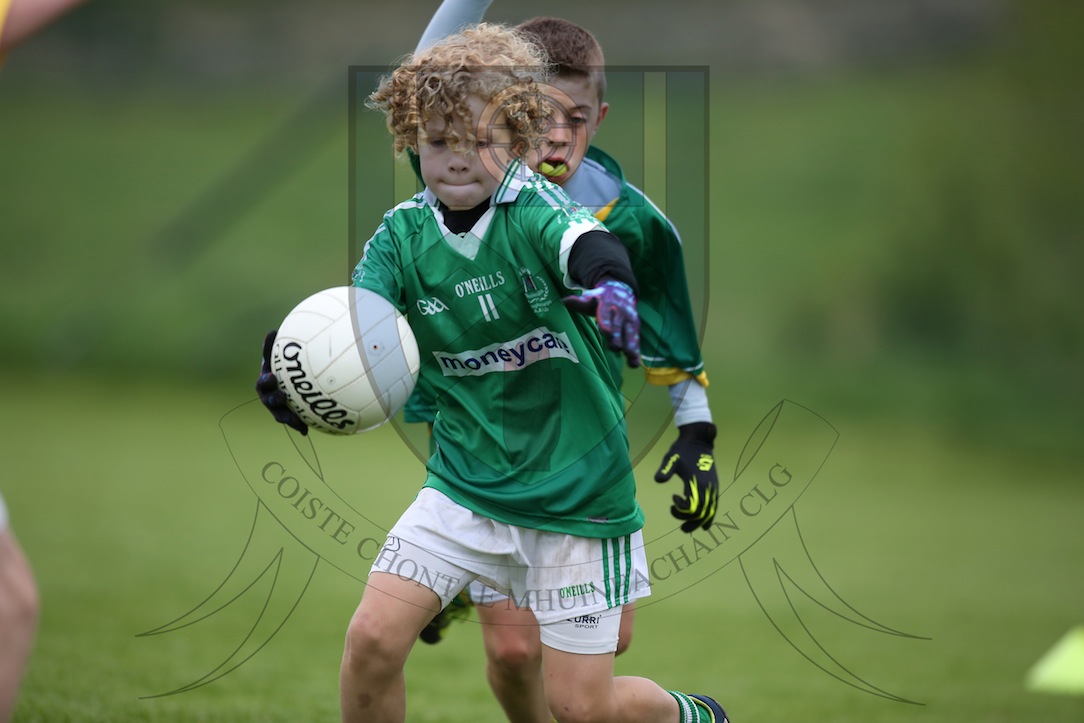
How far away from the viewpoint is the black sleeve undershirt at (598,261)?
2.12m

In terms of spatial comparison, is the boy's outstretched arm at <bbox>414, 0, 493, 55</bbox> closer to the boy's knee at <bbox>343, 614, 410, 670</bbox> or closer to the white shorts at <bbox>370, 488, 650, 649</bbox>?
the white shorts at <bbox>370, 488, 650, 649</bbox>

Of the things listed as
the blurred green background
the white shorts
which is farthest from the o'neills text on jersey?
the blurred green background

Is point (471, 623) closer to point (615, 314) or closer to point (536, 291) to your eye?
point (536, 291)

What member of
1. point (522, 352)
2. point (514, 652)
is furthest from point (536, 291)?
point (514, 652)

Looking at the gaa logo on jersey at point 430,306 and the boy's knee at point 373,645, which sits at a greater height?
the gaa logo on jersey at point 430,306

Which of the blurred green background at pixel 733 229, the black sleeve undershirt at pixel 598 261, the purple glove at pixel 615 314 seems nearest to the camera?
the purple glove at pixel 615 314

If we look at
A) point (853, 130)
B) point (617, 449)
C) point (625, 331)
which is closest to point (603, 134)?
point (617, 449)

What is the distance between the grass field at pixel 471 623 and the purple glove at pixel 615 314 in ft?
6.54

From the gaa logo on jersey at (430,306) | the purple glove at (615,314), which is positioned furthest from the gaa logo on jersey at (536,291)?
the purple glove at (615,314)

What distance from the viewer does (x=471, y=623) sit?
513 centimetres

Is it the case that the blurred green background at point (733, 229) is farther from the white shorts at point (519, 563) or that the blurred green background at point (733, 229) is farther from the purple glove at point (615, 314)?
the purple glove at point (615, 314)

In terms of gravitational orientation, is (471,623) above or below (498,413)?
below

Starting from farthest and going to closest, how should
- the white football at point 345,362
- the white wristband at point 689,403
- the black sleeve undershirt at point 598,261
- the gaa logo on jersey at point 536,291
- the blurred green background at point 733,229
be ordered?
1. the blurred green background at point 733,229
2. the white wristband at point 689,403
3. the gaa logo on jersey at point 536,291
4. the white football at point 345,362
5. the black sleeve undershirt at point 598,261

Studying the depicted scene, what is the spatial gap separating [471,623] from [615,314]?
3.39 m
